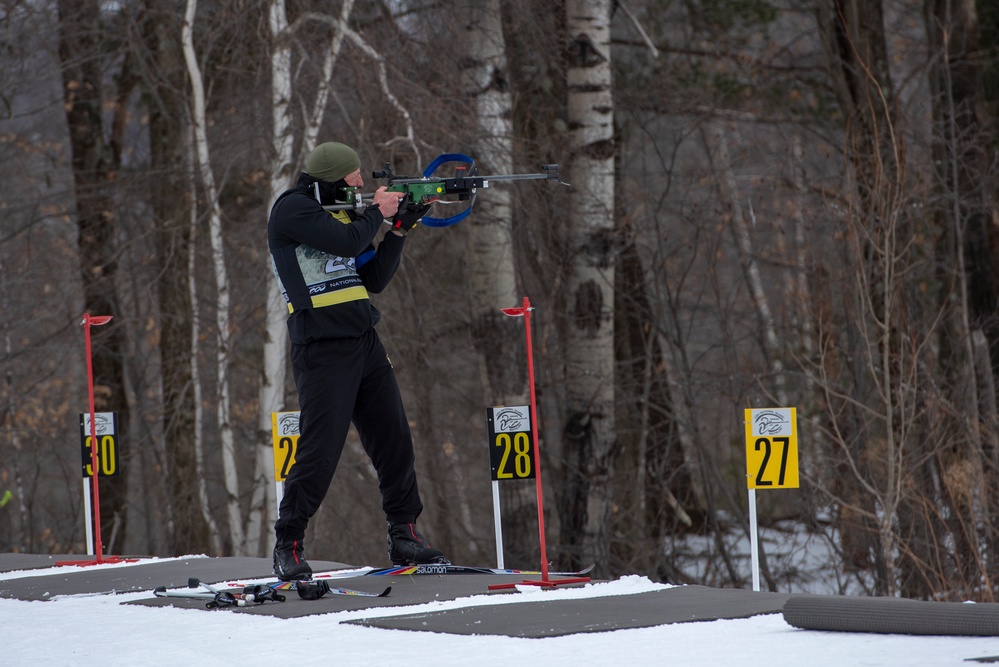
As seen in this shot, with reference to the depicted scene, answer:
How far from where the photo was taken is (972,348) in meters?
12.0

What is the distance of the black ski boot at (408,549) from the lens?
18.3ft

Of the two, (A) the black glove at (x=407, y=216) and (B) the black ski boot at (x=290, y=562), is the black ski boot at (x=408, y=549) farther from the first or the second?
(A) the black glove at (x=407, y=216)

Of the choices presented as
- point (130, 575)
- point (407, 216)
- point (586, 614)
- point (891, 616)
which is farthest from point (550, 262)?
point (891, 616)

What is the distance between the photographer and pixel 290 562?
518 cm

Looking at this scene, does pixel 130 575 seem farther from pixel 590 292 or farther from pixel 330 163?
pixel 590 292

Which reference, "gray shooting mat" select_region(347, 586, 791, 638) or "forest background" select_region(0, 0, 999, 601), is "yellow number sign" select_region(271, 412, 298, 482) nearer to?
"gray shooting mat" select_region(347, 586, 791, 638)

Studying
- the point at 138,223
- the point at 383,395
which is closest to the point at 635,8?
the point at 138,223

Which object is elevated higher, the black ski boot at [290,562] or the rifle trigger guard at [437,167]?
the rifle trigger guard at [437,167]

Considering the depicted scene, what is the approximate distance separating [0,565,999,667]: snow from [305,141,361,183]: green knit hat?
67.5 inches

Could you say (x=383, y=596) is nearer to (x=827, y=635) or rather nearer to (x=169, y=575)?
(x=169, y=575)

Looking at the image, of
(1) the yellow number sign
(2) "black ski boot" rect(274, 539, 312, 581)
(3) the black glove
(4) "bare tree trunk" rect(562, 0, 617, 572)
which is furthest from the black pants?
(4) "bare tree trunk" rect(562, 0, 617, 572)

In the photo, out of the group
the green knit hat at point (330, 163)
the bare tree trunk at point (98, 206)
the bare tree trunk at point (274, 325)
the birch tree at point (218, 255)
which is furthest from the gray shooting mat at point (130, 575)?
the bare tree trunk at point (98, 206)

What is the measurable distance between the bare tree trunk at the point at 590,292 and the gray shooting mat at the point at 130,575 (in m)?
5.17

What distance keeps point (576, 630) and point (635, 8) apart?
1173cm
